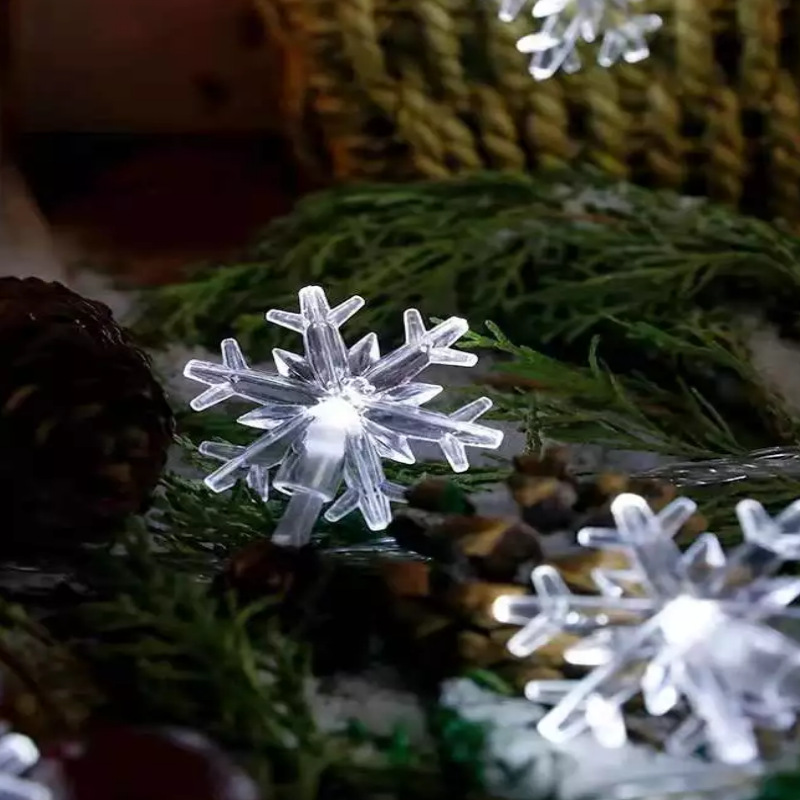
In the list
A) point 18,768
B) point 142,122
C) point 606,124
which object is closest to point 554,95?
point 606,124

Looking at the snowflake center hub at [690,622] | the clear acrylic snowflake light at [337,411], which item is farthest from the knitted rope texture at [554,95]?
the snowflake center hub at [690,622]

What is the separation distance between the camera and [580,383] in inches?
19.2

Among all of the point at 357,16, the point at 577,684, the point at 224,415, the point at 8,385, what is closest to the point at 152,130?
the point at 357,16

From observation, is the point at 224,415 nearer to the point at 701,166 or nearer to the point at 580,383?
the point at 580,383

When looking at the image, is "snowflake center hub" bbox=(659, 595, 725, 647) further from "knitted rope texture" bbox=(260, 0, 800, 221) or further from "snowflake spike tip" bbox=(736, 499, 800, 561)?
"knitted rope texture" bbox=(260, 0, 800, 221)

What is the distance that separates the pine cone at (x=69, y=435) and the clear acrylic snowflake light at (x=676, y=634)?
0.47ft

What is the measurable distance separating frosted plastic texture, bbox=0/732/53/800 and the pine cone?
0.09 m

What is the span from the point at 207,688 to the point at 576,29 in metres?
0.38

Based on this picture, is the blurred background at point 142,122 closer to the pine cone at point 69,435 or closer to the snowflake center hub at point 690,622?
the pine cone at point 69,435

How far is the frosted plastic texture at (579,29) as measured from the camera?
0.55m

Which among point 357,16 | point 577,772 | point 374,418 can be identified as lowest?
point 577,772

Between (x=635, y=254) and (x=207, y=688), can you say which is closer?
(x=207, y=688)

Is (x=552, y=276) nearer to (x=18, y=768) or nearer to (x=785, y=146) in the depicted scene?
(x=785, y=146)

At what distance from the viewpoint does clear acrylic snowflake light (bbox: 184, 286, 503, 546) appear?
0.39m
